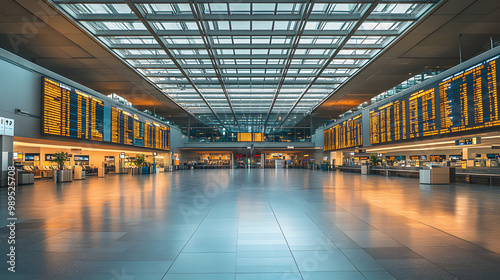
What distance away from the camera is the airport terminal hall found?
3578 millimetres

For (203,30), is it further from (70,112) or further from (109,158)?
(109,158)

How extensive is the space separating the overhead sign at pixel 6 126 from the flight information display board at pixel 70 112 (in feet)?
5.03

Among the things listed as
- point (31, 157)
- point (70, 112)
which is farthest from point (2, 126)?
point (31, 157)

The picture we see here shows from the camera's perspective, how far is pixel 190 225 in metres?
5.15

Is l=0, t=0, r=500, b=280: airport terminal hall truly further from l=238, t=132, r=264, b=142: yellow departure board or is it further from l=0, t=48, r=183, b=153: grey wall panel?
l=238, t=132, r=264, b=142: yellow departure board

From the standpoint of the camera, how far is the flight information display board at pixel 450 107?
11117mm

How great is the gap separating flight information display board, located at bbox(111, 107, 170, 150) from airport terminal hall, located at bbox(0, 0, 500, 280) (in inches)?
8.3

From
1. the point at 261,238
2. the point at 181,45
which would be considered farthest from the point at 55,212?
the point at 181,45

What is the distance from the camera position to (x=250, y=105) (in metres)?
34.4

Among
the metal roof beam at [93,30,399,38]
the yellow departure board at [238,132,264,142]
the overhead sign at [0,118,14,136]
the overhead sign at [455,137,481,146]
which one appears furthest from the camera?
the yellow departure board at [238,132,264,142]

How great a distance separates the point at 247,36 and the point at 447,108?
10.6 m

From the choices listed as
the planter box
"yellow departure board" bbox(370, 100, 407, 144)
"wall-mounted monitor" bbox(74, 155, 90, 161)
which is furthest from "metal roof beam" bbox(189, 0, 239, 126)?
"wall-mounted monitor" bbox(74, 155, 90, 161)

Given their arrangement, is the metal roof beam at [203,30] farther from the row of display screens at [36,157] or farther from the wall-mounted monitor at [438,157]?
the wall-mounted monitor at [438,157]

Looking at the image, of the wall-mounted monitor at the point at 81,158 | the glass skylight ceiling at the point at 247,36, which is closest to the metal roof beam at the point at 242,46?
the glass skylight ceiling at the point at 247,36
